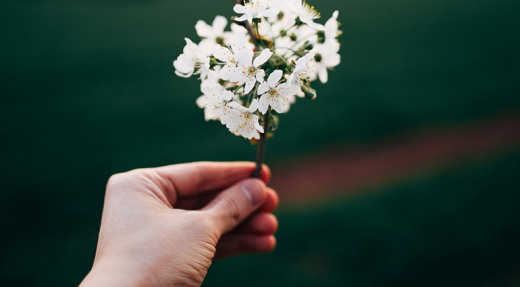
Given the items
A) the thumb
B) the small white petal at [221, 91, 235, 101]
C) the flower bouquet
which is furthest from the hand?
the small white petal at [221, 91, 235, 101]

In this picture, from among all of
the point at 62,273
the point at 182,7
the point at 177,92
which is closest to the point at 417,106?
the point at 177,92

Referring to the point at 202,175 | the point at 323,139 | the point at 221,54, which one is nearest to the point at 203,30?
the point at 221,54

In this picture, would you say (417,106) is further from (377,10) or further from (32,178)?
(32,178)

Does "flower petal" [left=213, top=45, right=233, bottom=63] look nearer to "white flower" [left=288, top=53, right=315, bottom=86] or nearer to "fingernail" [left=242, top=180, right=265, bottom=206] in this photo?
"white flower" [left=288, top=53, right=315, bottom=86]

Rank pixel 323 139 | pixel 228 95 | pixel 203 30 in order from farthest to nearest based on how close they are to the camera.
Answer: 1. pixel 323 139
2. pixel 203 30
3. pixel 228 95

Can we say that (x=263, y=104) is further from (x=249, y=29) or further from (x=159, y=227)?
(x=159, y=227)
